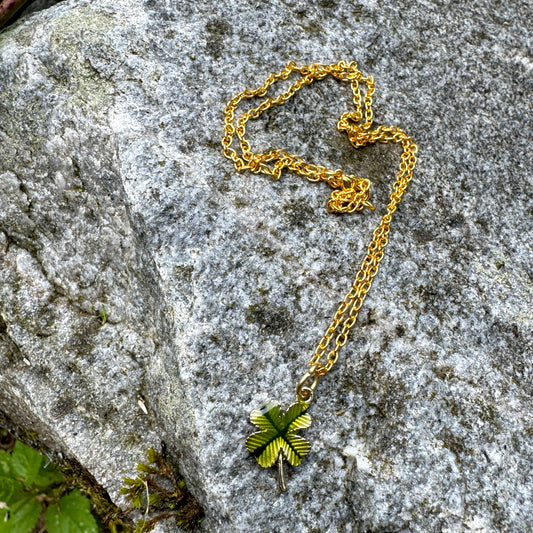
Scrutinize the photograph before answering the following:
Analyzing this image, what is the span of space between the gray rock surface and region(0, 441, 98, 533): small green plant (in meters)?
0.32

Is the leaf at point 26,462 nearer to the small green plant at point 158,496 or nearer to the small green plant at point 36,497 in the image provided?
the small green plant at point 36,497

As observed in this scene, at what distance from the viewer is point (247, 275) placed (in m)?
2.96

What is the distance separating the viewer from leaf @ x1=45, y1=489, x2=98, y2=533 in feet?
11.3

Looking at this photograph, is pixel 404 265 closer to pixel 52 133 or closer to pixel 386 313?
pixel 386 313

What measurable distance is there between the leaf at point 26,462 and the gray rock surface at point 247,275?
0.79 ft

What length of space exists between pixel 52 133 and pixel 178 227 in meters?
1.00

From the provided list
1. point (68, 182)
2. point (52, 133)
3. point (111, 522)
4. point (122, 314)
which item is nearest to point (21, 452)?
point (111, 522)

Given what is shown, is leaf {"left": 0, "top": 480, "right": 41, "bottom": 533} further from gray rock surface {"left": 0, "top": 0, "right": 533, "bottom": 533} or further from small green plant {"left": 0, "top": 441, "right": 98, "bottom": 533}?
gray rock surface {"left": 0, "top": 0, "right": 533, "bottom": 533}

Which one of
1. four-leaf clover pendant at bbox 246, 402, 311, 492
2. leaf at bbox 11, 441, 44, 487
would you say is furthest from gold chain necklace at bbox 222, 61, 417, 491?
leaf at bbox 11, 441, 44, 487

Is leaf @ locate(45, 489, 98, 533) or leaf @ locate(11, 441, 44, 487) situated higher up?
leaf @ locate(11, 441, 44, 487)

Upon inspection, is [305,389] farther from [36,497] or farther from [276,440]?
[36,497]

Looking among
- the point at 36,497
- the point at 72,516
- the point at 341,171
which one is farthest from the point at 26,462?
the point at 341,171

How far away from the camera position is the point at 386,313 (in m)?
3.04

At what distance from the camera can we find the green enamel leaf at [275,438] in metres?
2.67
